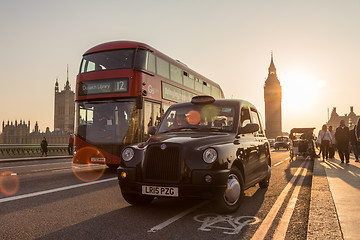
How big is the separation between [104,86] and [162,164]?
256 inches

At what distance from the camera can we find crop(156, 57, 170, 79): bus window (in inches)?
444

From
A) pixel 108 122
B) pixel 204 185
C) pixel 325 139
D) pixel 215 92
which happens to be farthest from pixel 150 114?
pixel 325 139

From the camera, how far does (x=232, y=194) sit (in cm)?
438

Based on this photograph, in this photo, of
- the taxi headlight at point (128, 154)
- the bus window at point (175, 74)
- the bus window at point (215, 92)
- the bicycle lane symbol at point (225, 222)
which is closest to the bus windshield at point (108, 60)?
the bus window at point (175, 74)

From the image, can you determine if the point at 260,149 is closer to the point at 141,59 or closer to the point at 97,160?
the point at 141,59

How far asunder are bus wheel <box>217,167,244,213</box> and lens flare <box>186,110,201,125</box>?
1180mm

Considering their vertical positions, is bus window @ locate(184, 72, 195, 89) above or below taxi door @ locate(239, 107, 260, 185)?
above

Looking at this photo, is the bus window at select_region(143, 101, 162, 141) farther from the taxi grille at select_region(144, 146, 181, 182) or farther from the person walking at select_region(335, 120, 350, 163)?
the person walking at select_region(335, 120, 350, 163)

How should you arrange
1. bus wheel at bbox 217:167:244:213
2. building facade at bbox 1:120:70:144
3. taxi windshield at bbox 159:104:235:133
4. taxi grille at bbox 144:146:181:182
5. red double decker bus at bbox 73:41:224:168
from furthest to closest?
building facade at bbox 1:120:70:144 → red double decker bus at bbox 73:41:224:168 → taxi windshield at bbox 159:104:235:133 → bus wheel at bbox 217:167:244:213 → taxi grille at bbox 144:146:181:182

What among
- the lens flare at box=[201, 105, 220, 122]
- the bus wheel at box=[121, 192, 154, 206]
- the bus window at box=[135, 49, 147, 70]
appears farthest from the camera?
the bus window at box=[135, 49, 147, 70]

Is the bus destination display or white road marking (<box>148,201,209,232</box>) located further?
the bus destination display

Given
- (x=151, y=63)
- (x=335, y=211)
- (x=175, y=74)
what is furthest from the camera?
(x=175, y=74)

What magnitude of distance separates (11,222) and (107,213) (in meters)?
1.25

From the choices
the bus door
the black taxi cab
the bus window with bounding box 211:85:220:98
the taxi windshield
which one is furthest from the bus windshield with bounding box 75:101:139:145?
the bus window with bounding box 211:85:220:98
